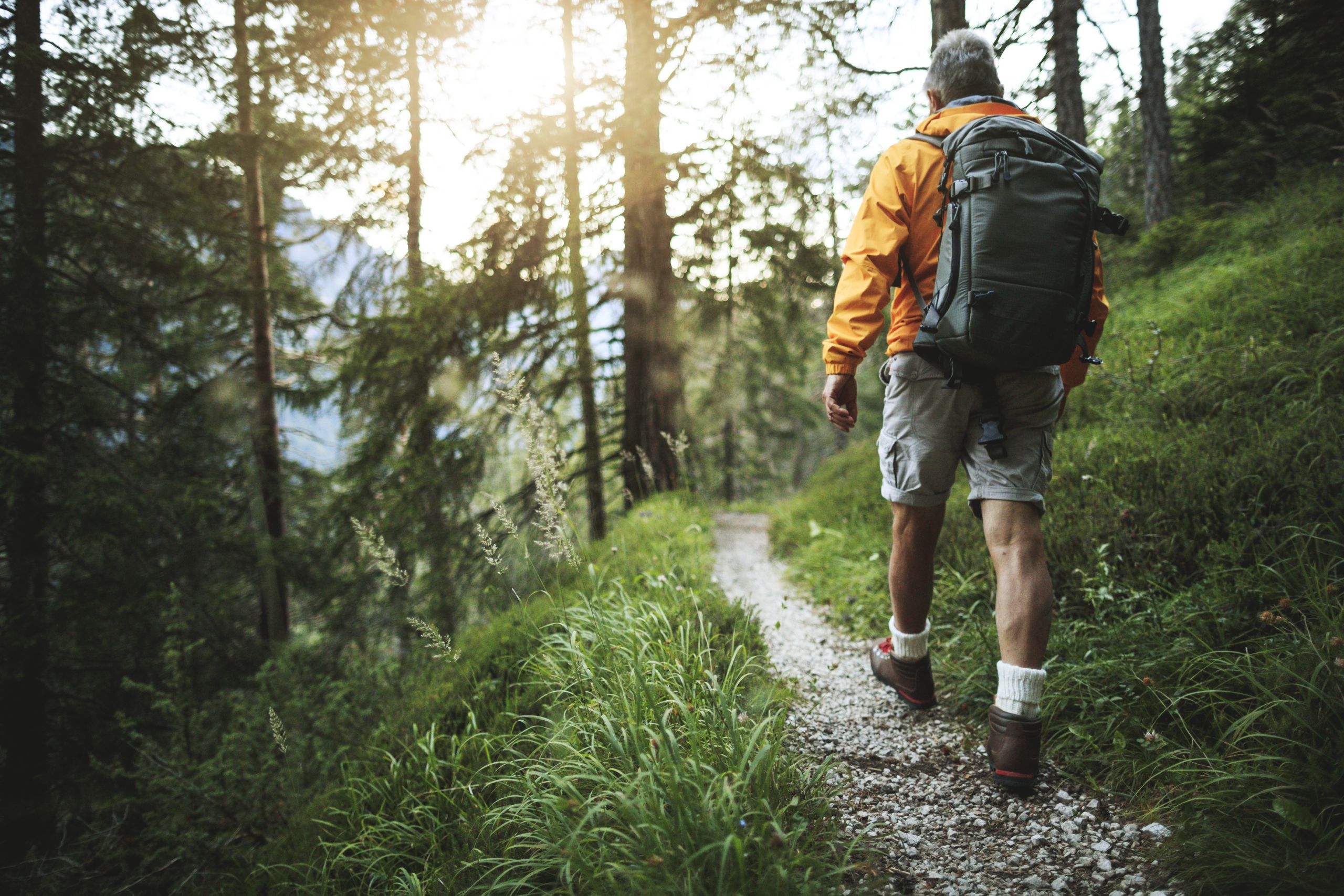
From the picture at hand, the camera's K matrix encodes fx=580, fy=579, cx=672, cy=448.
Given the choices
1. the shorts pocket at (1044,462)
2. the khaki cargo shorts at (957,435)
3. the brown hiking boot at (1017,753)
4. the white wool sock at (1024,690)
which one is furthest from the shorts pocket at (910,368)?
the brown hiking boot at (1017,753)

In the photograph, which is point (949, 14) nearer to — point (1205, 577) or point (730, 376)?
point (1205, 577)

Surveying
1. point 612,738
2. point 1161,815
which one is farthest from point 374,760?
point 1161,815

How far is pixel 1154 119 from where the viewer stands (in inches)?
325

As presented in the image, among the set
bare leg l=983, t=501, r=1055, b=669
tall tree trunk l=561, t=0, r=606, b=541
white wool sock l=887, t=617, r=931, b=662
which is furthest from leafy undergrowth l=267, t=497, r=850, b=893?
tall tree trunk l=561, t=0, r=606, b=541

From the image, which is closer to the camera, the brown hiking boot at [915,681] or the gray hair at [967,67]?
the gray hair at [967,67]

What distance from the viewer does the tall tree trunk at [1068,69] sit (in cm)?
529

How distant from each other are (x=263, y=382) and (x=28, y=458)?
331cm

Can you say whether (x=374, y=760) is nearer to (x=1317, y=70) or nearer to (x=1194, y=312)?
(x=1194, y=312)

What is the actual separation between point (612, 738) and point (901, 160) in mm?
2057

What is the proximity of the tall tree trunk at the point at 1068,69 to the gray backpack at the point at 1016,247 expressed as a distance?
15.8 ft

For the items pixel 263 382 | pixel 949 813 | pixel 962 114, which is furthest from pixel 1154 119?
pixel 263 382

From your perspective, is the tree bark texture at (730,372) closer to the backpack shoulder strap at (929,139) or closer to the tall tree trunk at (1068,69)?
the tall tree trunk at (1068,69)

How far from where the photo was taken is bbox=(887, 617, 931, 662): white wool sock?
231 cm

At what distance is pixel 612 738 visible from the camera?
1.58 m
